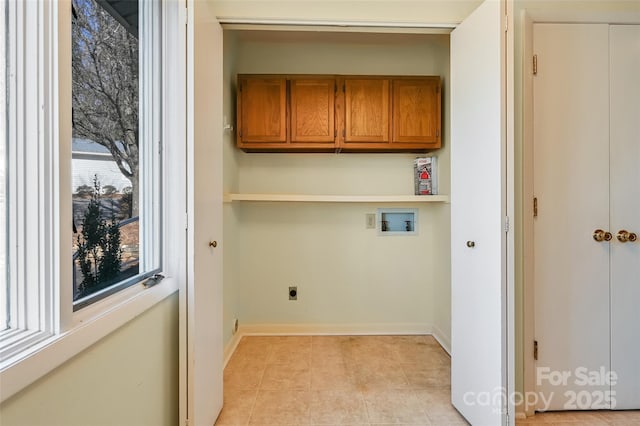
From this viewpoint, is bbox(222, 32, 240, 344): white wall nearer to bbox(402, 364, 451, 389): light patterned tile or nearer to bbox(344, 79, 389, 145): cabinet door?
bbox(344, 79, 389, 145): cabinet door

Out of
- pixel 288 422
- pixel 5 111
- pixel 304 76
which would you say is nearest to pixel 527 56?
pixel 304 76

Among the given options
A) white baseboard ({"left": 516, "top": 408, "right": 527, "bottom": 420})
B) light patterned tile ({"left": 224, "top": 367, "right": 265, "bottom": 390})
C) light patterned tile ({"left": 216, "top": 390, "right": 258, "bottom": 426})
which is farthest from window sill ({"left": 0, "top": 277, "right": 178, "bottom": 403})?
white baseboard ({"left": 516, "top": 408, "right": 527, "bottom": 420})

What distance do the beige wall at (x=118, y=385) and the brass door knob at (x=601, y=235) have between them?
2370 mm

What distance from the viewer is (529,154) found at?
1.80 meters

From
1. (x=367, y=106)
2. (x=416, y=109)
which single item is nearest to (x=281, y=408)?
(x=367, y=106)

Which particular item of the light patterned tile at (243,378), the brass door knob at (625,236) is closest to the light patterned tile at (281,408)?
the light patterned tile at (243,378)

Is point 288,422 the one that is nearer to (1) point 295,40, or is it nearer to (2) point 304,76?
(2) point 304,76

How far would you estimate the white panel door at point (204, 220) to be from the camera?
1460 mm

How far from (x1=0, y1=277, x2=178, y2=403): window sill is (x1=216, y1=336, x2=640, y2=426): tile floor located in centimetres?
100

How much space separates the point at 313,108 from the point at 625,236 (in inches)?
89.5

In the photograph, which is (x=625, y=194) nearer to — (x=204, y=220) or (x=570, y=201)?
(x=570, y=201)

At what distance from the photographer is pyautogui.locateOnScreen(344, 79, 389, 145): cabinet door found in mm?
2660

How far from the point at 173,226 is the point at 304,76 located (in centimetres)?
175

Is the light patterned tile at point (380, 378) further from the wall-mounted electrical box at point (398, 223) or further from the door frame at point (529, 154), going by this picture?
the wall-mounted electrical box at point (398, 223)
